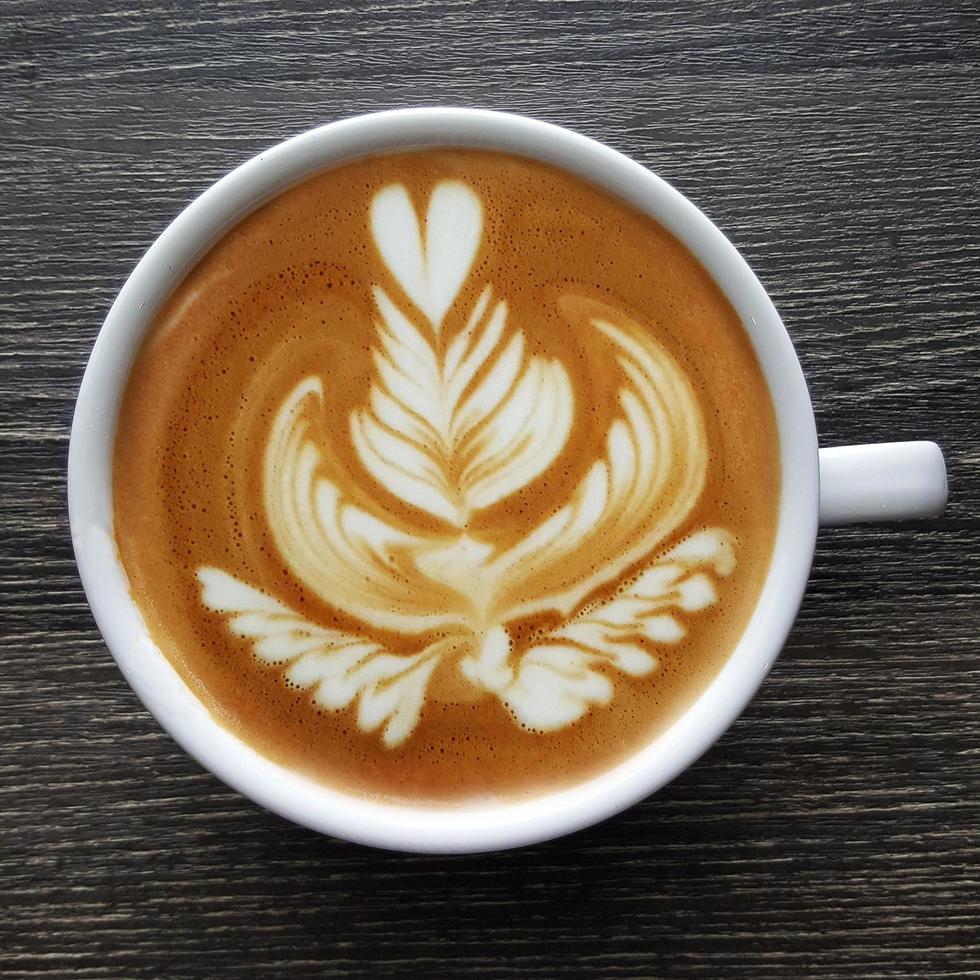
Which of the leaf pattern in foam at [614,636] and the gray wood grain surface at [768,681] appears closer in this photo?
the leaf pattern in foam at [614,636]

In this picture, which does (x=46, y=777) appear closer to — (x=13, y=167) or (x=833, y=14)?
(x=13, y=167)

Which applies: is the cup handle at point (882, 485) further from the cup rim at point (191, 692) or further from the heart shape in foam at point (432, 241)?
the heart shape in foam at point (432, 241)

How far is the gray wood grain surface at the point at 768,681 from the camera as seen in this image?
1.07m

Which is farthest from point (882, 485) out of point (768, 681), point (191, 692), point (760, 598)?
point (191, 692)

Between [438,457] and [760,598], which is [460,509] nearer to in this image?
[438,457]

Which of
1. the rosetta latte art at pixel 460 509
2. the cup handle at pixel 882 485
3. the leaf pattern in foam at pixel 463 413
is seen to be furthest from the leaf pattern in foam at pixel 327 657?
the cup handle at pixel 882 485

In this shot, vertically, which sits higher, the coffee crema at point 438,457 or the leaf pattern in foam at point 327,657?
the coffee crema at point 438,457

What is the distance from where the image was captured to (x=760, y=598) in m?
0.90

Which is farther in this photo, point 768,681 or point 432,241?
point 768,681

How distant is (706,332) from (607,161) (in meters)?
0.18

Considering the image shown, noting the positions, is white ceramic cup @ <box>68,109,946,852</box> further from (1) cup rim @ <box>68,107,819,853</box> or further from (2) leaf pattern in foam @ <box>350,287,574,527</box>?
(2) leaf pattern in foam @ <box>350,287,574,527</box>

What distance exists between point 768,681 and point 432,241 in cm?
63

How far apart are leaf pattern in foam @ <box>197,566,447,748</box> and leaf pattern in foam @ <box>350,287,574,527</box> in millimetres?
147

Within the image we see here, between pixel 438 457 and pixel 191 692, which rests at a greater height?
pixel 438 457
